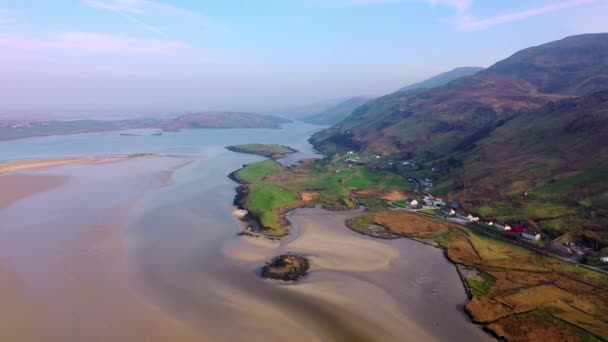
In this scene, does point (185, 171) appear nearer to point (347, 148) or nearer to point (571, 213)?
point (347, 148)

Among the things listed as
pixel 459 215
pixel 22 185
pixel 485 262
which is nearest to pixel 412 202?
pixel 459 215

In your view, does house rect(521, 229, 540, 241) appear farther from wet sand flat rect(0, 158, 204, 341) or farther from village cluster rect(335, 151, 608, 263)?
wet sand flat rect(0, 158, 204, 341)

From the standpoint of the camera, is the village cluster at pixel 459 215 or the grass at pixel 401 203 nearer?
the village cluster at pixel 459 215

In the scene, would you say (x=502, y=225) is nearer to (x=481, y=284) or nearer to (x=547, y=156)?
(x=481, y=284)

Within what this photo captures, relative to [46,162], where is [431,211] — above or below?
below

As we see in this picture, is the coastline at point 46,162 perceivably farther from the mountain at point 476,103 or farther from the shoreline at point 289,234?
the mountain at point 476,103

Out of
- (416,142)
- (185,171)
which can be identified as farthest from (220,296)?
(416,142)

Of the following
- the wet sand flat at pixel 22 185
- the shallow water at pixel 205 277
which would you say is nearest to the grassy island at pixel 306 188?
the shallow water at pixel 205 277

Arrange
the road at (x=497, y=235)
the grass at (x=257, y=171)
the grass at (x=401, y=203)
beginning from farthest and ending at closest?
the grass at (x=257, y=171), the grass at (x=401, y=203), the road at (x=497, y=235)
